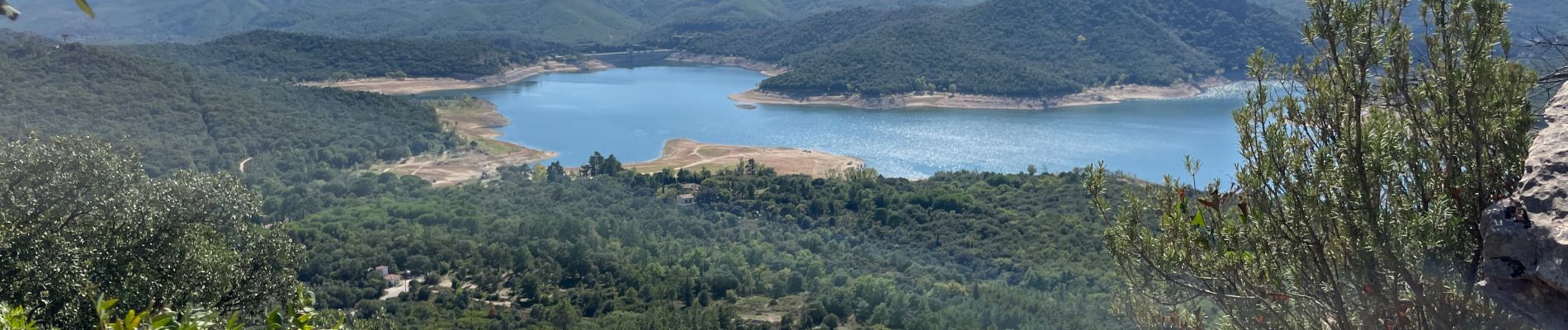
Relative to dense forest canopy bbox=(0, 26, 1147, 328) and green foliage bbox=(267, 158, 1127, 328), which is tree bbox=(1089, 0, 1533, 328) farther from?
green foliage bbox=(267, 158, 1127, 328)

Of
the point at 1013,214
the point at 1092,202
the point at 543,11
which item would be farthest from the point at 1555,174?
the point at 543,11

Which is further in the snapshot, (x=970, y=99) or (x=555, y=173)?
(x=970, y=99)

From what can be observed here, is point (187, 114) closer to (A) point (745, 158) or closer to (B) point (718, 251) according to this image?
(A) point (745, 158)

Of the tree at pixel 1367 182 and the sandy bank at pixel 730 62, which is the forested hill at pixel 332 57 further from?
the tree at pixel 1367 182

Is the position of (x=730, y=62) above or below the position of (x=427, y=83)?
above

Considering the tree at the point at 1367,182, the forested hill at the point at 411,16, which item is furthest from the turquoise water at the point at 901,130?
the forested hill at the point at 411,16

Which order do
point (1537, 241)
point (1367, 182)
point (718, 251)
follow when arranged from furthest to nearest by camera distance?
1. point (718, 251)
2. point (1367, 182)
3. point (1537, 241)

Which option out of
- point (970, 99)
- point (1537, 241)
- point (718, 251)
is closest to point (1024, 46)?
point (970, 99)
